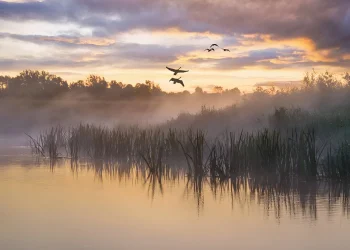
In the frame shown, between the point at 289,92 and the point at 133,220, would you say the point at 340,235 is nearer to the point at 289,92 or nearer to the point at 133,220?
the point at 133,220

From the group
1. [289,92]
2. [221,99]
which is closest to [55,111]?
[221,99]

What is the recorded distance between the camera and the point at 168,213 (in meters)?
9.71

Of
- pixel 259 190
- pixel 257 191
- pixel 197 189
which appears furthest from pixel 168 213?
pixel 259 190

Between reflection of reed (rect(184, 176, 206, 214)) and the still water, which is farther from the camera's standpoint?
reflection of reed (rect(184, 176, 206, 214))

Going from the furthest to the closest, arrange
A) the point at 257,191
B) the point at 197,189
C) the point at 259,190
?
the point at 197,189
the point at 259,190
the point at 257,191

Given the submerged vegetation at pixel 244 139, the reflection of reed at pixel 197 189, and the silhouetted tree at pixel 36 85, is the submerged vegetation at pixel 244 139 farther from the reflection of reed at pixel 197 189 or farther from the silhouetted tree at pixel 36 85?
the silhouetted tree at pixel 36 85

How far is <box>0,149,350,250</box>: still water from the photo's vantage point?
773 centimetres

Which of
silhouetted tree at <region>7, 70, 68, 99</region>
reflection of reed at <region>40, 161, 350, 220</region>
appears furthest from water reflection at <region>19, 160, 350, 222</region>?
silhouetted tree at <region>7, 70, 68, 99</region>

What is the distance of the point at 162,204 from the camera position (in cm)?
1058

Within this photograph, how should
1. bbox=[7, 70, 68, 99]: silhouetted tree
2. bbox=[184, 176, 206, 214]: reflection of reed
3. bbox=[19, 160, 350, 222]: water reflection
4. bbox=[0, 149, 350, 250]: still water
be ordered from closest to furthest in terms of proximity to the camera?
1. bbox=[0, 149, 350, 250]: still water
2. bbox=[19, 160, 350, 222]: water reflection
3. bbox=[184, 176, 206, 214]: reflection of reed
4. bbox=[7, 70, 68, 99]: silhouetted tree

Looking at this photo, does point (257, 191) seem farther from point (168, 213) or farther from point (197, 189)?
point (168, 213)

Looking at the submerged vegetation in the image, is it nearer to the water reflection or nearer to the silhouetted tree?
the water reflection

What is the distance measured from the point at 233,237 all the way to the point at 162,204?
277cm

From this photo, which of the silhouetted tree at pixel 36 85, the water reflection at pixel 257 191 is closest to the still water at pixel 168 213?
the water reflection at pixel 257 191
